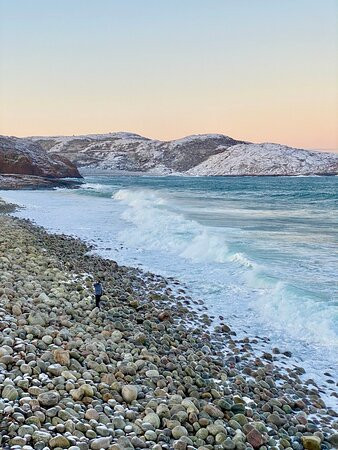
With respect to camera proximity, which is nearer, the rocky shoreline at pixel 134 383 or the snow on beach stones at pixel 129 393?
the rocky shoreline at pixel 134 383

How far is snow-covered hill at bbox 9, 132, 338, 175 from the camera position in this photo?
136000mm

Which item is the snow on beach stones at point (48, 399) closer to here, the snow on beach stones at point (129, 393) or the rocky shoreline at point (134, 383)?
the rocky shoreline at point (134, 383)

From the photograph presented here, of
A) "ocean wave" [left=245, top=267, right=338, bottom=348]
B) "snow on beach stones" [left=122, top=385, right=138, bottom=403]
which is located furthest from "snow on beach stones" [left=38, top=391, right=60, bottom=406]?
"ocean wave" [left=245, top=267, right=338, bottom=348]

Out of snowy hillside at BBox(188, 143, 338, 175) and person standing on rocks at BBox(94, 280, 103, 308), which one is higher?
snowy hillside at BBox(188, 143, 338, 175)

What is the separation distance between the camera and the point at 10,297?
7.91 metres

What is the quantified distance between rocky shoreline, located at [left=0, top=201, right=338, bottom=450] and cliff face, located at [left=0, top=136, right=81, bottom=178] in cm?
6001

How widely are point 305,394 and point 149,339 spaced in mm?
2524

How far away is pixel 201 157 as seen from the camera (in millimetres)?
167250

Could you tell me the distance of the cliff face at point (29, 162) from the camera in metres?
65.6

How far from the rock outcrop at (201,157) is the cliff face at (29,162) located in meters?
48.0

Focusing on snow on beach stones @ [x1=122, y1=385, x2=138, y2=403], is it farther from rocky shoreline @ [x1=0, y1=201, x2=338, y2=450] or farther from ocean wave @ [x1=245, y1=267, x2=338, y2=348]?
ocean wave @ [x1=245, y1=267, x2=338, y2=348]

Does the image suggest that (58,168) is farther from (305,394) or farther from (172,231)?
(305,394)

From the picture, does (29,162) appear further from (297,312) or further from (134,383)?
(134,383)

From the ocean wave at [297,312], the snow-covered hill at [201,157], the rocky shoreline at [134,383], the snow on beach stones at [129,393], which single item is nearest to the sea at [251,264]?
the ocean wave at [297,312]
